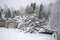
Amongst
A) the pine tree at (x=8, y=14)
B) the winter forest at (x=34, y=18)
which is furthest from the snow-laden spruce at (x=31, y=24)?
the pine tree at (x=8, y=14)

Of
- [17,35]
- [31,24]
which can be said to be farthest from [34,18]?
[17,35]

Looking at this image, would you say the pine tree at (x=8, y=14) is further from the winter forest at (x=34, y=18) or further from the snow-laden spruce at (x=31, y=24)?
the snow-laden spruce at (x=31, y=24)

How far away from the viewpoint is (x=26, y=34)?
1636mm

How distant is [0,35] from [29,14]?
1.87 feet

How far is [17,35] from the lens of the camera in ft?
5.43

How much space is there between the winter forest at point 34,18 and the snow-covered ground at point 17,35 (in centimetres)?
5

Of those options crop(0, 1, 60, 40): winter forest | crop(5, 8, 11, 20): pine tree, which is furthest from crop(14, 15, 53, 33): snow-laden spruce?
crop(5, 8, 11, 20): pine tree

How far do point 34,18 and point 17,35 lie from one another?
1.21 feet

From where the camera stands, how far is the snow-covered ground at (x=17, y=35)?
5.22 ft

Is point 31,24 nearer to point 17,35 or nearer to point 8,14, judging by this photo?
point 17,35

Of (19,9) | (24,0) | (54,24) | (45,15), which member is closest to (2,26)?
(19,9)

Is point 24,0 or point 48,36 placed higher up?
point 24,0

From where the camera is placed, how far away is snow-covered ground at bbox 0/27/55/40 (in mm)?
1591

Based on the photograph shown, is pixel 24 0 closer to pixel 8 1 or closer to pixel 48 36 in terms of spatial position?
pixel 8 1
